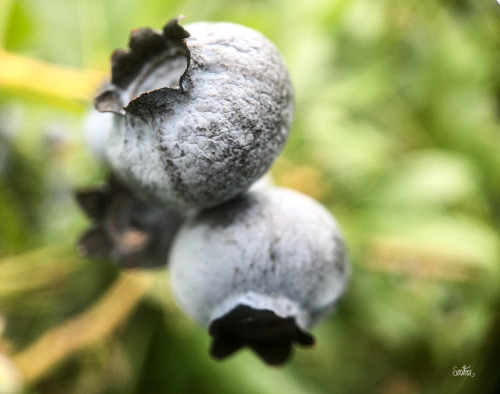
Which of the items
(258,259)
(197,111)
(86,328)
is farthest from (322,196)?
(197,111)

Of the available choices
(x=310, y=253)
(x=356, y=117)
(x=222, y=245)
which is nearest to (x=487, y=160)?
(x=356, y=117)

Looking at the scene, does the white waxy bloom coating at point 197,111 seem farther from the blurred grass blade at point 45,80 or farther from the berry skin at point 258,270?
the blurred grass blade at point 45,80

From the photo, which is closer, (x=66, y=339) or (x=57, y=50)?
(x=66, y=339)

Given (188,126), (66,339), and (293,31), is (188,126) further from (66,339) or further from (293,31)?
(293,31)

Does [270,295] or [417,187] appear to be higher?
[417,187]

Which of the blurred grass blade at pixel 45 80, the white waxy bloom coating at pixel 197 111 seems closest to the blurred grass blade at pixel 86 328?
the blurred grass blade at pixel 45 80

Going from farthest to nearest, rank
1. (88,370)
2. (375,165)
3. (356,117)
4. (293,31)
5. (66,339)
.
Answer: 1. (356,117)
2. (375,165)
3. (293,31)
4. (88,370)
5. (66,339)

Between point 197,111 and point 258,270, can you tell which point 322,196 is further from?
point 197,111
